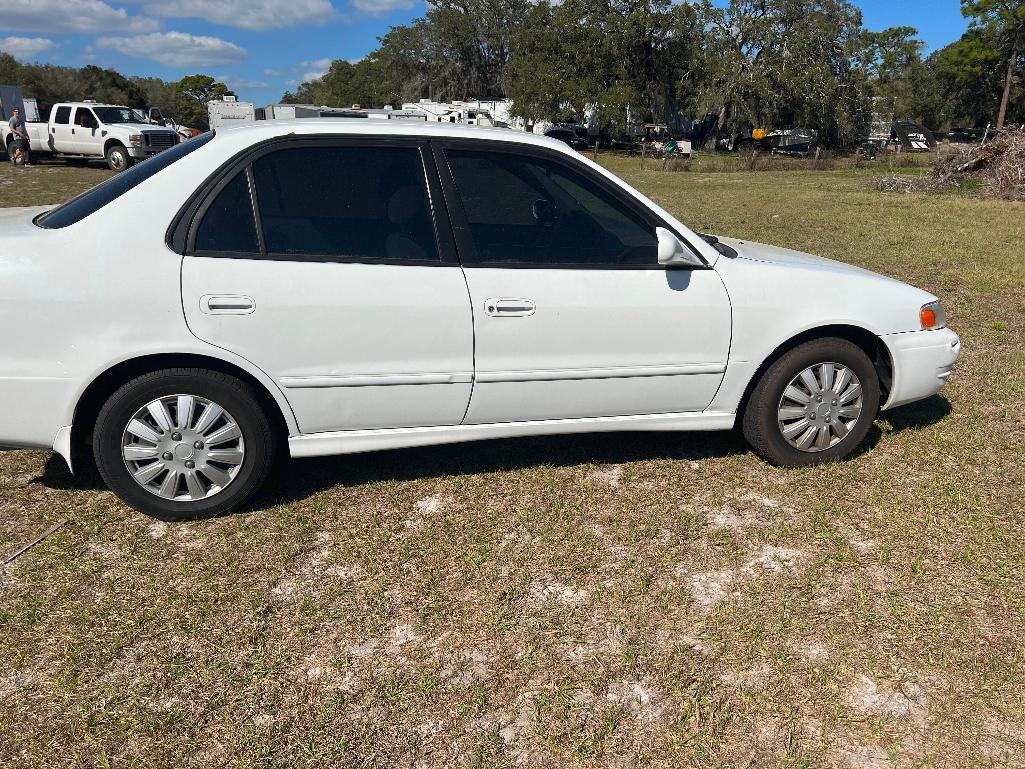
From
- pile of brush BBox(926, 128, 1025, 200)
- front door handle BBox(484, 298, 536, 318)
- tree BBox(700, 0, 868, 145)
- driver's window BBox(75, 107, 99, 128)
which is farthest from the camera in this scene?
tree BBox(700, 0, 868, 145)

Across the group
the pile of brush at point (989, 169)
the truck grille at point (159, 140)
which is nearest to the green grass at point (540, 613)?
the pile of brush at point (989, 169)

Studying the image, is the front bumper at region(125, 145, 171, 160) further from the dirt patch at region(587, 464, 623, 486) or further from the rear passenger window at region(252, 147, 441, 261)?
the dirt patch at region(587, 464, 623, 486)

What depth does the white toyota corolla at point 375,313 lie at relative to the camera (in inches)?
127

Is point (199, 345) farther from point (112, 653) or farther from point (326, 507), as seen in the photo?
point (112, 653)

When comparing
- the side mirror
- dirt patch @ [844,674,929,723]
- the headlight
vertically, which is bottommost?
dirt patch @ [844,674,929,723]

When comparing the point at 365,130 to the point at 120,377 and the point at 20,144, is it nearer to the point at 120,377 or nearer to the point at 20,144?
the point at 120,377

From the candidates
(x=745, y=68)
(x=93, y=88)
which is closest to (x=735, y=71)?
(x=745, y=68)

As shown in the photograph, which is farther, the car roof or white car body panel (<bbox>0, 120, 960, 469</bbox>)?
the car roof

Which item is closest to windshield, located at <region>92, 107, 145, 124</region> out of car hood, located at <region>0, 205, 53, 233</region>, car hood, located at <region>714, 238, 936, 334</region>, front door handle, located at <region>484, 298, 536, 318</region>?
car hood, located at <region>0, 205, 53, 233</region>

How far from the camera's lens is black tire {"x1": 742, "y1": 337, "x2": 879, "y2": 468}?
158 inches

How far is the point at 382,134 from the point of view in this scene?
11.7 ft

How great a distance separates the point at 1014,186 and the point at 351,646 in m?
20.3

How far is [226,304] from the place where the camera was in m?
3.26

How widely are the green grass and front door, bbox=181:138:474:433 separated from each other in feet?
2.06
